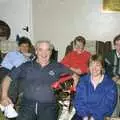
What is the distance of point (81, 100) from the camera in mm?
3771

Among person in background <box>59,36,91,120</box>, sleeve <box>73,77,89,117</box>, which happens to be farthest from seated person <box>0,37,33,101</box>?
sleeve <box>73,77,89,117</box>

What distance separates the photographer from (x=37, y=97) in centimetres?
377

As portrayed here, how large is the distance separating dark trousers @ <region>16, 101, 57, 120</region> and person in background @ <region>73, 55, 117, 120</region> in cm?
24

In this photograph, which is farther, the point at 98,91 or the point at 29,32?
the point at 29,32

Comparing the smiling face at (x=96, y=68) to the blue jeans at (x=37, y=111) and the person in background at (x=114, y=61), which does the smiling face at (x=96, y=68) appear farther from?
the person in background at (x=114, y=61)

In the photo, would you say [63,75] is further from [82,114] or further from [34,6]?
[34,6]

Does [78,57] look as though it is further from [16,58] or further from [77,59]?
[16,58]

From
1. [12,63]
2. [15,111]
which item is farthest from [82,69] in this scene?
[15,111]

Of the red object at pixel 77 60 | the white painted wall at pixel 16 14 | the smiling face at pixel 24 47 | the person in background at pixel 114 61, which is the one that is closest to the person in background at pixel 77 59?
the red object at pixel 77 60

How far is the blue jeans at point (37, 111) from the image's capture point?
3.76 meters

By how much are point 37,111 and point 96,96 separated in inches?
23.3

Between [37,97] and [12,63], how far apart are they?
1259 millimetres

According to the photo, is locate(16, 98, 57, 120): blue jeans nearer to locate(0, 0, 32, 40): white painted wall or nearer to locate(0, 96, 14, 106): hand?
locate(0, 96, 14, 106): hand

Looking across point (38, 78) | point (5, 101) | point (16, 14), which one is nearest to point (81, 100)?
point (38, 78)
